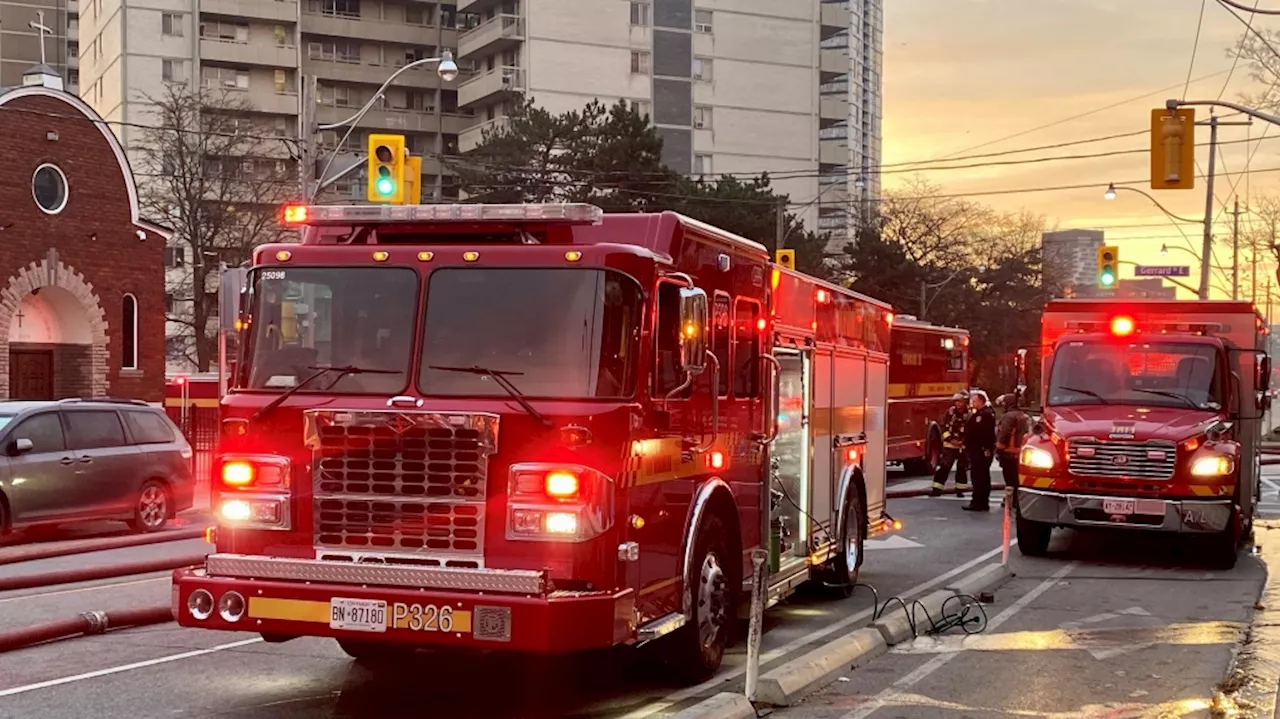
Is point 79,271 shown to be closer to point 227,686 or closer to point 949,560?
point 949,560

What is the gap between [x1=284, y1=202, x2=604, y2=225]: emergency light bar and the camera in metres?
7.51

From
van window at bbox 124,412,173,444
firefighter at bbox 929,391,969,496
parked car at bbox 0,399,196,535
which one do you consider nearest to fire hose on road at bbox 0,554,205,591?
parked car at bbox 0,399,196,535

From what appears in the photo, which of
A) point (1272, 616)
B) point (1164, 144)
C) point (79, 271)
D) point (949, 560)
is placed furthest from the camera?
point (79, 271)

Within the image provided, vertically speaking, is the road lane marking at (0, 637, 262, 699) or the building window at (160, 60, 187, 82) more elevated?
the building window at (160, 60, 187, 82)

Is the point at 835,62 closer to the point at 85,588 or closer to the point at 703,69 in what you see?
the point at 703,69

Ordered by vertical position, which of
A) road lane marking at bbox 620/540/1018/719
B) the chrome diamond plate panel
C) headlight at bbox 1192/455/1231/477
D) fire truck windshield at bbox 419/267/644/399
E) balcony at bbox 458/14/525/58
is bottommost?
road lane marking at bbox 620/540/1018/719

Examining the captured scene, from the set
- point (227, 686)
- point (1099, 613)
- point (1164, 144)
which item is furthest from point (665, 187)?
point (227, 686)

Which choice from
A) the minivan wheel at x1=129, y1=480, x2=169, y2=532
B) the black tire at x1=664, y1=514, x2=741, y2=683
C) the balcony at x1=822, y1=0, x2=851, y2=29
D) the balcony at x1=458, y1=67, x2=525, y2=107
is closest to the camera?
the black tire at x1=664, y1=514, x2=741, y2=683

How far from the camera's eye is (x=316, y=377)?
749cm

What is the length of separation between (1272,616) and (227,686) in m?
8.62

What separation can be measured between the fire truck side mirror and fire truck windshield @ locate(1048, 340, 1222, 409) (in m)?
9.27

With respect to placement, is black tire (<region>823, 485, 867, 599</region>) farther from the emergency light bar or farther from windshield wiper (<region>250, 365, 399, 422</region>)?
windshield wiper (<region>250, 365, 399, 422</region>)

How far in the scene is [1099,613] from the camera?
11.8 m

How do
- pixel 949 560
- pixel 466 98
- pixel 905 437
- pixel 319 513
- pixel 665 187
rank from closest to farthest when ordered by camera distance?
1. pixel 319 513
2. pixel 949 560
3. pixel 905 437
4. pixel 665 187
5. pixel 466 98
